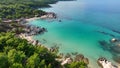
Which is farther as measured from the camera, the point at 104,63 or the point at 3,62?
the point at 104,63

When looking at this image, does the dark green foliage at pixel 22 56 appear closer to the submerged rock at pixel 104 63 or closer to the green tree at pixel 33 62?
the green tree at pixel 33 62

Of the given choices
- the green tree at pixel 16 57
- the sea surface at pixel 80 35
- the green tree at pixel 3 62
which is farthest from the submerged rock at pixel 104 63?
the green tree at pixel 3 62

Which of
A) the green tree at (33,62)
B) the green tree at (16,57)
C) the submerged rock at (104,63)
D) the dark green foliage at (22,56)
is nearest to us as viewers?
the dark green foliage at (22,56)

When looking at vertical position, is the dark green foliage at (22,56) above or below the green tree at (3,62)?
below

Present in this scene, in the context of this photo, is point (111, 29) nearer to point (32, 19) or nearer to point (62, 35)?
point (62, 35)

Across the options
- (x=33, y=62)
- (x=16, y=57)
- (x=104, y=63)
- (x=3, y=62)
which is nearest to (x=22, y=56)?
(x=16, y=57)

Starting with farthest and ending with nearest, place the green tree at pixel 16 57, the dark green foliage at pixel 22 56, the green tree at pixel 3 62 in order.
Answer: the green tree at pixel 16 57 < the dark green foliage at pixel 22 56 < the green tree at pixel 3 62

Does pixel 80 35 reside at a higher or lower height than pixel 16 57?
lower

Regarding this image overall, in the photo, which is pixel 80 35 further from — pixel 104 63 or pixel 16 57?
pixel 16 57

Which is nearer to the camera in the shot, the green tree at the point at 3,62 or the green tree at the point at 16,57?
the green tree at the point at 3,62

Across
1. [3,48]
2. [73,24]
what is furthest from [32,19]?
[3,48]

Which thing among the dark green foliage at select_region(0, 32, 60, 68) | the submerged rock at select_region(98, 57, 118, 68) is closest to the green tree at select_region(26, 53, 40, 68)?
the dark green foliage at select_region(0, 32, 60, 68)
